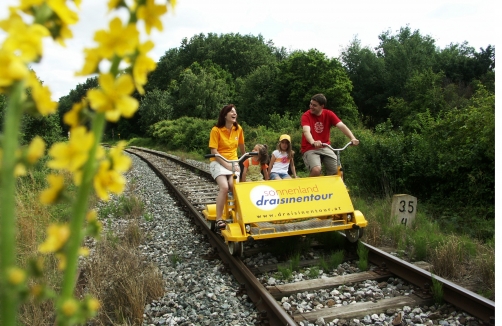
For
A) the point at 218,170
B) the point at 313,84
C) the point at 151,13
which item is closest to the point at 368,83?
the point at 313,84

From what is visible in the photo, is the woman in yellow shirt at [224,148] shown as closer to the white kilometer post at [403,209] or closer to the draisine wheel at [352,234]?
the draisine wheel at [352,234]

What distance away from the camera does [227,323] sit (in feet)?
12.7

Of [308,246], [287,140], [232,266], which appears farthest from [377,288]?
[287,140]

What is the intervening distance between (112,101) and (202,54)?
2935 inches

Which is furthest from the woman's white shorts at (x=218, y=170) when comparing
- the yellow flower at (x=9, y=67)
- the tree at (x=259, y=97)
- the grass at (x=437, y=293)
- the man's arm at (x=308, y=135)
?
the tree at (x=259, y=97)

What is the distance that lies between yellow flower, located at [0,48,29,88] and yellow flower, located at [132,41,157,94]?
5.5 inches

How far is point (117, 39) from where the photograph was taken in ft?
1.82

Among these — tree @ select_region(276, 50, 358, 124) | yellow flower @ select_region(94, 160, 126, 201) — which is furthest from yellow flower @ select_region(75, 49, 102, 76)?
tree @ select_region(276, 50, 358, 124)

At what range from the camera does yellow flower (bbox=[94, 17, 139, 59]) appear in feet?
1.82

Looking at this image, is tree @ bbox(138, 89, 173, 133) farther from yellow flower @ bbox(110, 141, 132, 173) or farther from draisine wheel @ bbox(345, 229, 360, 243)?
yellow flower @ bbox(110, 141, 132, 173)

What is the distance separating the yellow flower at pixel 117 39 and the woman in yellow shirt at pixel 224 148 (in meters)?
5.37

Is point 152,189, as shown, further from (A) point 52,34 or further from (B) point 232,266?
(A) point 52,34

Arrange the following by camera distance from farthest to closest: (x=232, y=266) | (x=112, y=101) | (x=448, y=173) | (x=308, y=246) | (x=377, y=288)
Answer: (x=448, y=173), (x=308, y=246), (x=232, y=266), (x=377, y=288), (x=112, y=101)

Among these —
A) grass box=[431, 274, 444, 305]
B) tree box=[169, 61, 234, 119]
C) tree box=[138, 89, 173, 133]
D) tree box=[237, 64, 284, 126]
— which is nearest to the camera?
grass box=[431, 274, 444, 305]
